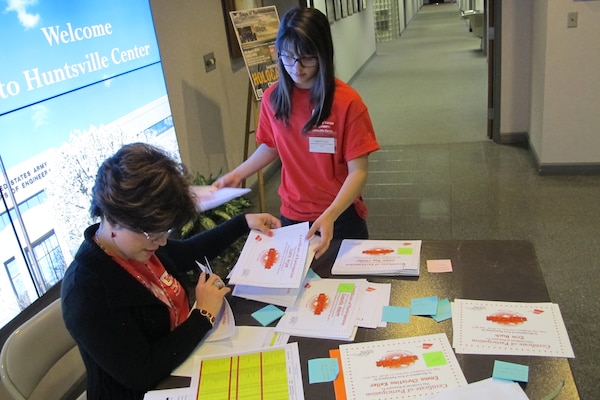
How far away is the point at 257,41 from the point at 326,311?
2.61 meters

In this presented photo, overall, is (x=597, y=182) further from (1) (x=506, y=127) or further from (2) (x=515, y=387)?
(2) (x=515, y=387)

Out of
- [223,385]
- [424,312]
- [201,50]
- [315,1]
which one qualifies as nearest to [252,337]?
[223,385]

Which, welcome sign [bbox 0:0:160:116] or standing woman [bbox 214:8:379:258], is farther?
welcome sign [bbox 0:0:160:116]

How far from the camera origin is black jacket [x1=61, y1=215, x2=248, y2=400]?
1.11 m

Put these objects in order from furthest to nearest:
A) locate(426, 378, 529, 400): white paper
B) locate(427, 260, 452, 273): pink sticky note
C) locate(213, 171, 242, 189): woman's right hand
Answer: locate(213, 171, 242, 189): woman's right hand → locate(427, 260, 452, 273): pink sticky note → locate(426, 378, 529, 400): white paper

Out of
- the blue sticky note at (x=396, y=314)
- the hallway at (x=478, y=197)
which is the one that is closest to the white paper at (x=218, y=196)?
the blue sticky note at (x=396, y=314)

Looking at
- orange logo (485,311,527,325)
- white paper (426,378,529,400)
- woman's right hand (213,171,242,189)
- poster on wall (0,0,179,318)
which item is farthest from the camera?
poster on wall (0,0,179,318)

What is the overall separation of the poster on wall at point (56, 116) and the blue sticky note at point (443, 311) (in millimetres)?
915

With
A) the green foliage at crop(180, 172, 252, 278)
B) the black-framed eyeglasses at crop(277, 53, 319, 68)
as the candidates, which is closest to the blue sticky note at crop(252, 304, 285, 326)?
the black-framed eyeglasses at crop(277, 53, 319, 68)

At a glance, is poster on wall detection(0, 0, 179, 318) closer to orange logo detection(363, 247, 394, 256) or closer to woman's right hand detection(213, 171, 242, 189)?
woman's right hand detection(213, 171, 242, 189)

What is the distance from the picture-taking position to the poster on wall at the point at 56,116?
1.92 metres

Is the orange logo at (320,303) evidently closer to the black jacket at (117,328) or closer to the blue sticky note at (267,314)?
the blue sticky note at (267,314)

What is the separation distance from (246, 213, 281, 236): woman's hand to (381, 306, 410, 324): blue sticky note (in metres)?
0.43

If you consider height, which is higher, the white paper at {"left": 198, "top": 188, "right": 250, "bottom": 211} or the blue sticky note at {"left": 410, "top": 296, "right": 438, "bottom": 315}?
the white paper at {"left": 198, "top": 188, "right": 250, "bottom": 211}
